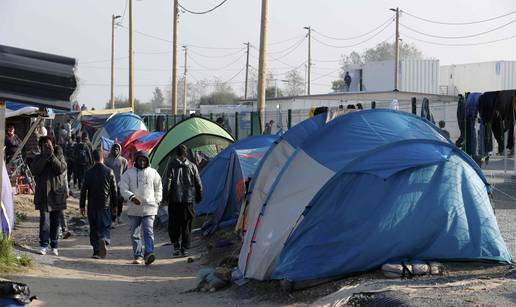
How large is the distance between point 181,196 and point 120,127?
708 inches

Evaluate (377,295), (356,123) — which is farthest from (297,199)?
(377,295)

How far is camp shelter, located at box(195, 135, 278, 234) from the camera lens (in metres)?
14.1

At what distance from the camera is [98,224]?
12.6 m

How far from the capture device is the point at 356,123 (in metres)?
9.83

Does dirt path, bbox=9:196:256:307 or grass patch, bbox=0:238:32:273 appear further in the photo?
grass patch, bbox=0:238:32:273

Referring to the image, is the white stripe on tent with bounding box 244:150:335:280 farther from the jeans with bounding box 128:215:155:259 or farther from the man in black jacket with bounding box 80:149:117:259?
the man in black jacket with bounding box 80:149:117:259

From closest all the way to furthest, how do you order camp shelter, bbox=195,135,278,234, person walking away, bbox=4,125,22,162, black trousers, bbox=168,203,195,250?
black trousers, bbox=168,203,195,250 → camp shelter, bbox=195,135,278,234 → person walking away, bbox=4,125,22,162

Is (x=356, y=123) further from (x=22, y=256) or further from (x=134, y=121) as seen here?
(x=134, y=121)

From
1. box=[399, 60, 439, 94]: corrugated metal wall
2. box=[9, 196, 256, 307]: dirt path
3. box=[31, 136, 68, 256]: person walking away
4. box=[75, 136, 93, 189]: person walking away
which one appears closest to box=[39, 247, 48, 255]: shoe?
box=[31, 136, 68, 256]: person walking away

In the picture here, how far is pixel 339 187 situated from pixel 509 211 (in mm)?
6995

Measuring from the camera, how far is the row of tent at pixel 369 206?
29.2 feet

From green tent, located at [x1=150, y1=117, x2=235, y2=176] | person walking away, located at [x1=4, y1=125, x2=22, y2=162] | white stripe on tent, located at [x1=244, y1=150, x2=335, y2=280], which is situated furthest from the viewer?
person walking away, located at [x1=4, y1=125, x2=22, y2=162]

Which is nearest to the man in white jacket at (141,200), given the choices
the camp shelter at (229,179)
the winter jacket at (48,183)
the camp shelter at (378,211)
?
the winter jacket at (48,183)

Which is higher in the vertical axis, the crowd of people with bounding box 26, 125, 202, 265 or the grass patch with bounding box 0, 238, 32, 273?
the crowd of people with bounding box 26, 125, 202, 265
